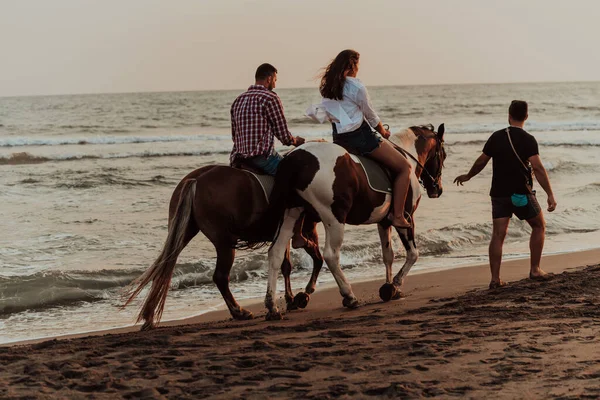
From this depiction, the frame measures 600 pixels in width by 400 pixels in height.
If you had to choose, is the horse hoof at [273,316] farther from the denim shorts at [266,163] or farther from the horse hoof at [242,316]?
the denim shorts at [266,163]

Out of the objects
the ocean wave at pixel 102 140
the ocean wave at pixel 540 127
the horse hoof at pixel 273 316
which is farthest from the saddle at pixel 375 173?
the ocean wave at pixel 540 127

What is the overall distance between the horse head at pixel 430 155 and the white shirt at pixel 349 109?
1087mm

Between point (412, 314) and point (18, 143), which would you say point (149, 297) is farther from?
point (18, 143)

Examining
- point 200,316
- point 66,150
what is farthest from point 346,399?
point 66,150

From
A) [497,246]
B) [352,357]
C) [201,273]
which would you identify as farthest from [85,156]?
[352,357]

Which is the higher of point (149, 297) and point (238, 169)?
point (238, 169)

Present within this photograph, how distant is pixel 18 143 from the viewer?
121 ft

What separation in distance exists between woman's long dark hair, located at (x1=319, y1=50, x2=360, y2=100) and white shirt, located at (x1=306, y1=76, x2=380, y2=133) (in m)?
0.05

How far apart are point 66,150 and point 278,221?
2662cm

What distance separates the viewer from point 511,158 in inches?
317

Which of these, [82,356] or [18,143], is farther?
[18,143]

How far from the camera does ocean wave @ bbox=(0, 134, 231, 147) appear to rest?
1449 inches

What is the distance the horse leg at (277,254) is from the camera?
7273 mm

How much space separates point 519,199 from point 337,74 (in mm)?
2159
